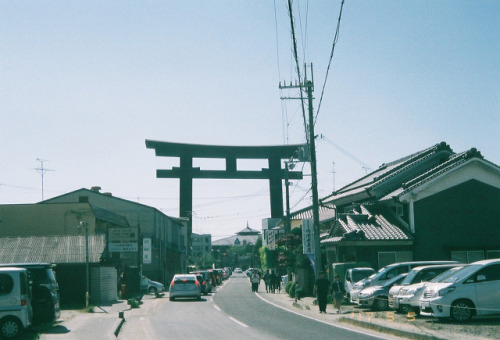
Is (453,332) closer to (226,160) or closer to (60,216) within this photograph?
(60,216)

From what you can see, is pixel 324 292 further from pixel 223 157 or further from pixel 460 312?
pixel 223 157

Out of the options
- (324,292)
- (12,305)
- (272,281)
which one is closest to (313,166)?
(324,292)

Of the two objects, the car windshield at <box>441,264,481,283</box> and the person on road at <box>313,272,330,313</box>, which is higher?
the car windshield at <box>441,264,481,283</box>

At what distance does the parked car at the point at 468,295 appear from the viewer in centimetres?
1678

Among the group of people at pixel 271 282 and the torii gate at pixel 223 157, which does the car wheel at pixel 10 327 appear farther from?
the torii gate at pixel 223 157

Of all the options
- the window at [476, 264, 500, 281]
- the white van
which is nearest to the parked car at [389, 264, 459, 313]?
the window at [476, 264, 500, 281]

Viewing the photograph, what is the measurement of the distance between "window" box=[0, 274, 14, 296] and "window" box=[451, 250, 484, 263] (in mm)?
23086

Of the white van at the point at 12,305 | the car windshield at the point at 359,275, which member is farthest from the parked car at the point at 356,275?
the white van at the point at 12,305

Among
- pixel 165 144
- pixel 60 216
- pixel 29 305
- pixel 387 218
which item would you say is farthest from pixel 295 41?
pixel 165 144

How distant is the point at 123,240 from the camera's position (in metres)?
35.5

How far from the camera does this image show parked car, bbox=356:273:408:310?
23.2m

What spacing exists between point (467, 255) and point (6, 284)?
2374 centimetres

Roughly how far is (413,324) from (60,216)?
2719cm

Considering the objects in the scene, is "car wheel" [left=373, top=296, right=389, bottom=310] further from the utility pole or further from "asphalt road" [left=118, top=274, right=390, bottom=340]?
the utility pole
